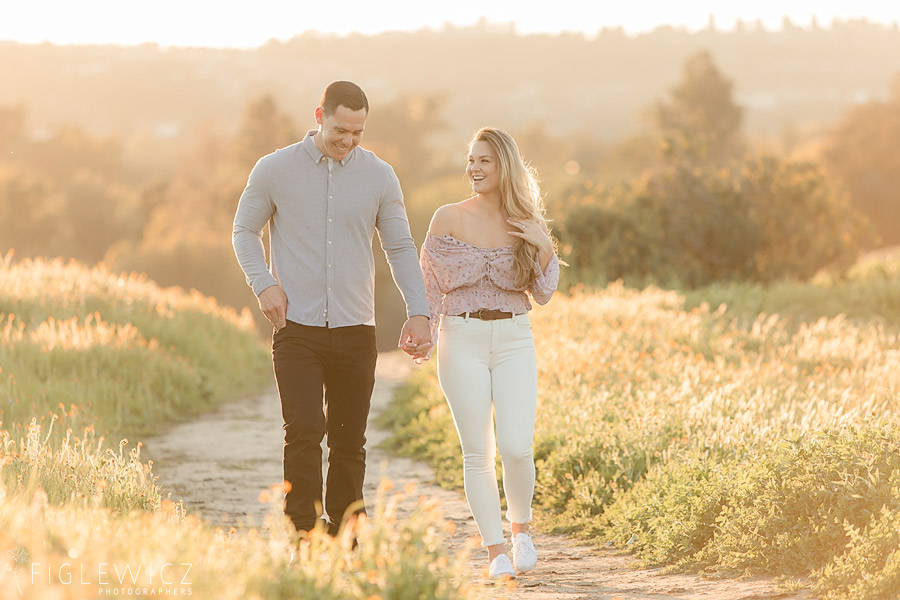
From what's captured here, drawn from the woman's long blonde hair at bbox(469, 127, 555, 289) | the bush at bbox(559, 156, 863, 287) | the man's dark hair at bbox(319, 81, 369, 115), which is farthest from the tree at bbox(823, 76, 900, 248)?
the man's dark hair at bbox(319, 81, 369, 115)

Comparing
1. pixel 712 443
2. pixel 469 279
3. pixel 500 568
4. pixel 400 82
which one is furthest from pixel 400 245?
pixel 400 82

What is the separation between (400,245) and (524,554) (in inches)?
69.6

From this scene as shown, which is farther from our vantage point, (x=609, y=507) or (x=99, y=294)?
(x=99, y=294)

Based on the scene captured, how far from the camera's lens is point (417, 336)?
5297mm

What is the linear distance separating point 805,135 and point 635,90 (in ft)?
359

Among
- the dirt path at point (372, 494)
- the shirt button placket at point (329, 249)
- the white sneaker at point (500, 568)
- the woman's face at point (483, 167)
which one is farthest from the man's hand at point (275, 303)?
the white sneaker at point (500, 568)

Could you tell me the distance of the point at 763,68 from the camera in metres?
194

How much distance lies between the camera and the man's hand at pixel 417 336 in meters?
5.30

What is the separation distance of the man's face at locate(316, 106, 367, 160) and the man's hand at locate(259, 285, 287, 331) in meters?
0.74

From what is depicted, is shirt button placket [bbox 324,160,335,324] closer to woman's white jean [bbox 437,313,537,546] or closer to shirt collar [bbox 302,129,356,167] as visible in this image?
shirt collar [bbox 302,129,356,167]

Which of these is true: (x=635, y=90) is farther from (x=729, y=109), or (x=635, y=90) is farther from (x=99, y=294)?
(x=99, y=294)

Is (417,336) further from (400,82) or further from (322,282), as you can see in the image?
(400,82)

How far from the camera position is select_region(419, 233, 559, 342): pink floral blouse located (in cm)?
548

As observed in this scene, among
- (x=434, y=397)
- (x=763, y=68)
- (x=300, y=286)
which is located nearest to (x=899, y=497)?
(x=300, y=286)
